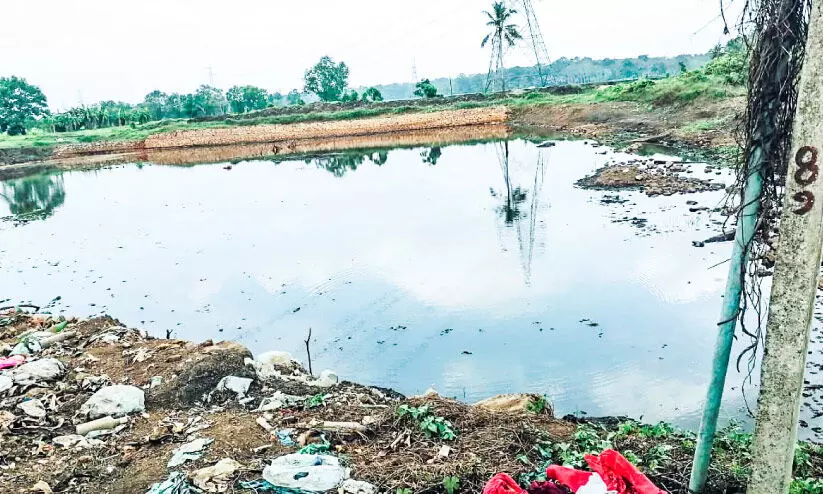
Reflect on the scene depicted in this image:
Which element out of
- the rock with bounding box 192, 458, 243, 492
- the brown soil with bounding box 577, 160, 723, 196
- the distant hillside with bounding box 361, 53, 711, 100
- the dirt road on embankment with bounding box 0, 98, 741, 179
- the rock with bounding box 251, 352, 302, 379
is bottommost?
the rock with bounding box 251, 352, 302, 379

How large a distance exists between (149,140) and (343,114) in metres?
17.8

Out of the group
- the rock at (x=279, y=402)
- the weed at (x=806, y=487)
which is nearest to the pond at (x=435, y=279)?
the rock at (x=279, y=402)

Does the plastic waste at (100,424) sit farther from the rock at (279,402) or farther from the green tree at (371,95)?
the green tree at (371,95)

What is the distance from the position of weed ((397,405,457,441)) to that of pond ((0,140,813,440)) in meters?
2.08

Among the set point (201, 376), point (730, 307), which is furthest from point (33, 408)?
point (730, 307)

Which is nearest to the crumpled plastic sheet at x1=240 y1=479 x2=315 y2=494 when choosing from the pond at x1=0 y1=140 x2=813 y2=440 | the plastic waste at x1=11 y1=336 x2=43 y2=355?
the pond at x1=0 y1=140 x2=813 y2=440

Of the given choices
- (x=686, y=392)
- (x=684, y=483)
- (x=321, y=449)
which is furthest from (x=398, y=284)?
(x=684, y=483)

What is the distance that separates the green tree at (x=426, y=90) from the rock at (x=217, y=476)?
50.6 meters

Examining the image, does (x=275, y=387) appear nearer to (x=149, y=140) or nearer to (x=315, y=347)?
(x=315, y=347)

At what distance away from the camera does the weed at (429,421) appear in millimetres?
Result: 4414

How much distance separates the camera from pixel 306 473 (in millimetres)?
3840

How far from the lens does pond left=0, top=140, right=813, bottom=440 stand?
716cm

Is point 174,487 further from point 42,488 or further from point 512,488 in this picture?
point 512,488

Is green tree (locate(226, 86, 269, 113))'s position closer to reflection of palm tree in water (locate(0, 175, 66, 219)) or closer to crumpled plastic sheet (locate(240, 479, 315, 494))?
reflection of palm tree in water (locate(0, 175, 66, 219))
